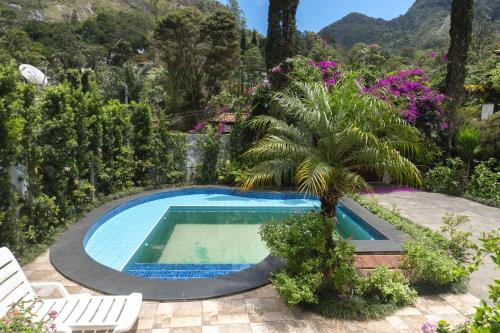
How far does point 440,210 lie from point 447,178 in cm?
236

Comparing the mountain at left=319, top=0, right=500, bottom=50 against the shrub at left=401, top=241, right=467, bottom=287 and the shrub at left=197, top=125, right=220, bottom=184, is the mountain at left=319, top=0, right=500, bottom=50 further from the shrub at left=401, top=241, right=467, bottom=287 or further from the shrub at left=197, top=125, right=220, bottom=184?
the shrub at left=401, top=241, right=467, bottom=287

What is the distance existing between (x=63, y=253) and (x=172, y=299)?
102 inches

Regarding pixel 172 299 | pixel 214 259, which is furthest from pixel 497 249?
pixel 214 259

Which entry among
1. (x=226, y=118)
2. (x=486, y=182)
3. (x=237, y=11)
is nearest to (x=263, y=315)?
(x=486, y=182)

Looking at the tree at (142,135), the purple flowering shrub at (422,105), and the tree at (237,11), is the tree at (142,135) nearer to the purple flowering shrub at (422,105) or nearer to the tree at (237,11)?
the purple flowering shrub at (422,105)

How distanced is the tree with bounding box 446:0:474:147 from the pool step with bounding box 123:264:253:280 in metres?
9.22

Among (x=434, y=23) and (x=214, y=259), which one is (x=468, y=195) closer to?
(x=214, y=259)

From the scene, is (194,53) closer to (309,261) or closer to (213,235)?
(213,235)

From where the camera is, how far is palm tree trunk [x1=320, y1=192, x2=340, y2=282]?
4.23m

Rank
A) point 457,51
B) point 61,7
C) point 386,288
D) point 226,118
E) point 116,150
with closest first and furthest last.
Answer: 1. point 386,288
2. point 116,150
3. point 457,51
4. point 226,118
5. point 61,7

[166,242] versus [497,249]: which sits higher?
[497,249]

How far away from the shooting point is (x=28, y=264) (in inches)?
215

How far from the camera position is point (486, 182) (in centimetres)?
994

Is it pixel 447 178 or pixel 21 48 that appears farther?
pixel 21 48
